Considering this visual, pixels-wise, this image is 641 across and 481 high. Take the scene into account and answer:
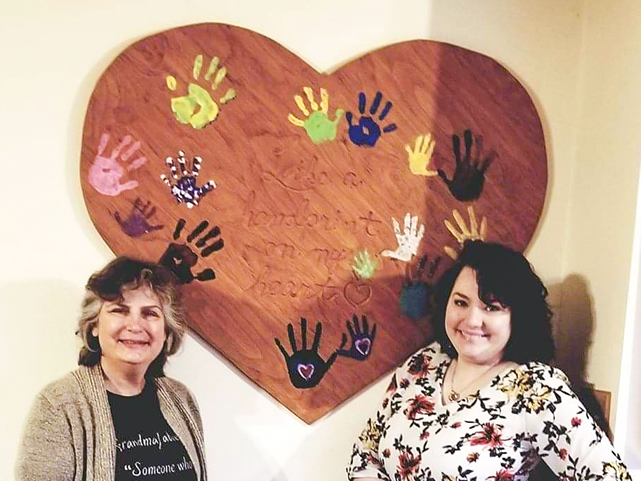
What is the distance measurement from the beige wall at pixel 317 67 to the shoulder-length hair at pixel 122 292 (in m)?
0.12

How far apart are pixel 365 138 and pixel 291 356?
0.52 metres

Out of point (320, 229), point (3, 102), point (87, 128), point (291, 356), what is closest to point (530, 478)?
point (291, 356)

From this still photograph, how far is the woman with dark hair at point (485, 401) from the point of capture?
4.72ft

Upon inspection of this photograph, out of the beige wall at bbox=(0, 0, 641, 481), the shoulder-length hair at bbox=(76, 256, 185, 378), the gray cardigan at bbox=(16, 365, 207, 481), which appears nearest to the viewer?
the gray cardigan at bbox=(16, 365, 207, 481)

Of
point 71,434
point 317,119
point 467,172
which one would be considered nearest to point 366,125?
point 317,119

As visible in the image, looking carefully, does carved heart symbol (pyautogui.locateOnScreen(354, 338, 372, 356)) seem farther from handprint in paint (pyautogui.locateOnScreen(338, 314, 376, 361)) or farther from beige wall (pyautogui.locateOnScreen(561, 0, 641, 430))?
beige wall (pyautogui.locateOnScreen(561, 0, 641, 430))

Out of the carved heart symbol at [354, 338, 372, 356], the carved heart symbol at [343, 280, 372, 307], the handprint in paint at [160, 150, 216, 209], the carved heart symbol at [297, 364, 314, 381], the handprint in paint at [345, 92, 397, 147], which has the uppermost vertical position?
the handprint in paint at [345, 92, 397, 147]

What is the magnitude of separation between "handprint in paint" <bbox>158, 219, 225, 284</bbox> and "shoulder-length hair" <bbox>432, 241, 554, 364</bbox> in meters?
0.55

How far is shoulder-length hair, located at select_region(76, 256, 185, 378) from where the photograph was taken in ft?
4.91

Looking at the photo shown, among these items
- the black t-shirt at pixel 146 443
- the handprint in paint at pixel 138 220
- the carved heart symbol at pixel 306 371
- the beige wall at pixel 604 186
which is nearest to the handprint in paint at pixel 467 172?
the beige wall at pixel 604 186

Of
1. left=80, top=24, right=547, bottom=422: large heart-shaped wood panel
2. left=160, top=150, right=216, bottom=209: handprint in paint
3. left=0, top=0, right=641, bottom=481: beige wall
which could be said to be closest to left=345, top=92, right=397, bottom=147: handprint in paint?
left=80, top=24, right=547, bottom=422: large heart-shaped wood panel

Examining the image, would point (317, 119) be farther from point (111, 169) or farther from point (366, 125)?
point (111, 169)

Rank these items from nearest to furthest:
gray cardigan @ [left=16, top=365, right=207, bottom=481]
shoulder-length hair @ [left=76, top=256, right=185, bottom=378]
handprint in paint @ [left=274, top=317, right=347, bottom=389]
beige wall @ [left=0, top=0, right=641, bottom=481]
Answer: gray cardigan @ [left=16, top=365, right=207, bottom=481], shoulder-length hair @ [left=76, top=256, right=185, bottom=378], beige wall @ [left=0, top=0, right=641, bottom=481], handprint in paint @ [left=274, top=317, right=347, bottom=389]

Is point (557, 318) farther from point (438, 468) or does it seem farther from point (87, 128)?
point (87, 128)
